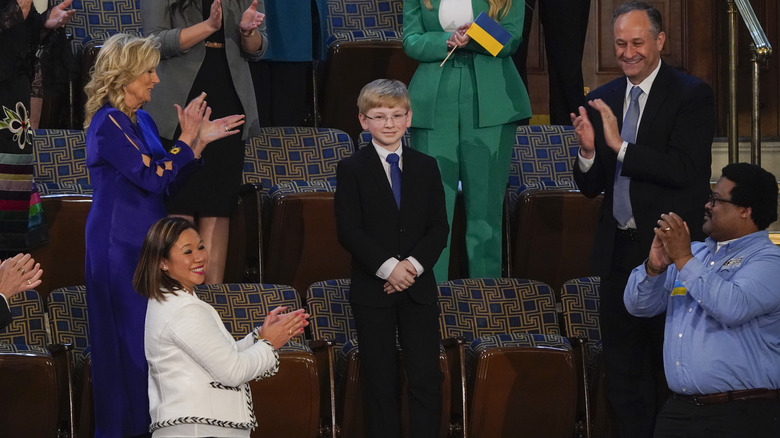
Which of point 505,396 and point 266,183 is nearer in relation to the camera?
point 505,396

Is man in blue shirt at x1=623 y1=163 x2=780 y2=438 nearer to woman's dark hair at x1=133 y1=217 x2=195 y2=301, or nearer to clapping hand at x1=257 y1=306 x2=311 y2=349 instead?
clapping hand at x1=257 y1=306 x2=311 y2=349

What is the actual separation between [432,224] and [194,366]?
114 cm

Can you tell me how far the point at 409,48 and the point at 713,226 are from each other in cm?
152

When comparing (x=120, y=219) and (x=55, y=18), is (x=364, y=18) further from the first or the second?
(x=120, y=219)

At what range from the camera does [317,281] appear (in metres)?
4.68

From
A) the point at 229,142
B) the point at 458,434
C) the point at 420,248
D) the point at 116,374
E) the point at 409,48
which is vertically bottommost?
the point at 458,434

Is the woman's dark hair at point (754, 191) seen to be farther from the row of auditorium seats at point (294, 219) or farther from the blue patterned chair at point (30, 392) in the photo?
the blue patterned chair at point (30, 392)

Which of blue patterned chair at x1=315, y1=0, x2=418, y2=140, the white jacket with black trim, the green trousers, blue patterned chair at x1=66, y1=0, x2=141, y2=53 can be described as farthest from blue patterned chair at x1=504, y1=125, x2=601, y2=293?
blue patterned chair at x1=66, y1=0, x2=141, y2=53

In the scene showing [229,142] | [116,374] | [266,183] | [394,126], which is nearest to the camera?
[116,374]

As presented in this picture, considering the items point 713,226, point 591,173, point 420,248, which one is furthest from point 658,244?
point 420,248

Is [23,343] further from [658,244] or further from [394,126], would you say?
[658,244]

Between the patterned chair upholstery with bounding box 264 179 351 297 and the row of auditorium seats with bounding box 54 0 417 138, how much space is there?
1.15 meters

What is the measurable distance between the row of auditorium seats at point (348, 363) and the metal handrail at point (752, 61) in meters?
1.18

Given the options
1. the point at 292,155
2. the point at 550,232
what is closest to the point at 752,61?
the point at 550,232
